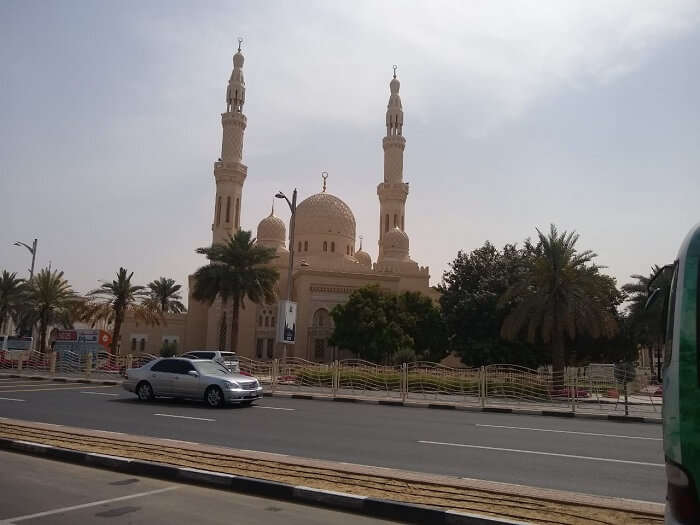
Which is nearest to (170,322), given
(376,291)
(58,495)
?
(376,291)

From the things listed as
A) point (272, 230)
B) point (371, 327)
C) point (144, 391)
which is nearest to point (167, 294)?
point (272, 230)

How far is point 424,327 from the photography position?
3947 centimetres

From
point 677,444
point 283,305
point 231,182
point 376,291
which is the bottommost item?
point 677,444

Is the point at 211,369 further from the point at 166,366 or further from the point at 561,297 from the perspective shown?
the point at 561,297

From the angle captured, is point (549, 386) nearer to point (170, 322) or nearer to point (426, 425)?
point (426, 425)

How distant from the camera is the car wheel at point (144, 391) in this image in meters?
15.2

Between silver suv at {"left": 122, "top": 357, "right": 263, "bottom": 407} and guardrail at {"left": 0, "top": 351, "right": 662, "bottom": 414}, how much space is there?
14.9ft

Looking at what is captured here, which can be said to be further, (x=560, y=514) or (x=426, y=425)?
(x=426, y=425)

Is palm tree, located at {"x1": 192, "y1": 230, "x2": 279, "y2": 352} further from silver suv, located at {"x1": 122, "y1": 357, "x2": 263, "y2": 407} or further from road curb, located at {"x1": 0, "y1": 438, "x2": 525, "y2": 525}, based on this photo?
road curb, located at {"x1": 0, "y1": 438, "x2": 525, "y2": 525}

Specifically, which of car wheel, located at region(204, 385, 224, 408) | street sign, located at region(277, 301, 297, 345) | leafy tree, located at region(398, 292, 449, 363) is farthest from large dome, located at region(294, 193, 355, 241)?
car wheel, located at region(204, 385, 224, 408)

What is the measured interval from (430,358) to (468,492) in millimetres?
34084

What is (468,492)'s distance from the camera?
5816mm

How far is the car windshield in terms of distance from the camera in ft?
48.2

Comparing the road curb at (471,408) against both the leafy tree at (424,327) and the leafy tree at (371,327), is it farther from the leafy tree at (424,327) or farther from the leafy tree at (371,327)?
the leafy tree at (424,327)
